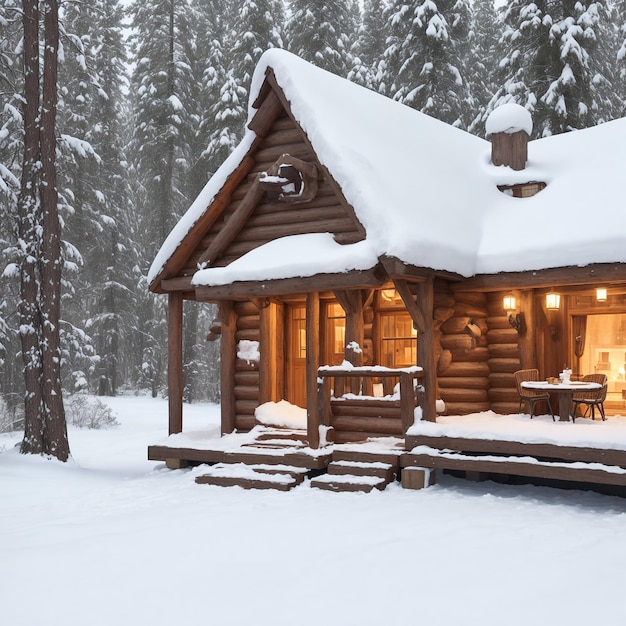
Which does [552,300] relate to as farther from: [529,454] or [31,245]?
[31,245]

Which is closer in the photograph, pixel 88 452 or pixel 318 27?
pixel 88 452

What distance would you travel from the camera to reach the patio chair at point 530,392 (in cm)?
1209

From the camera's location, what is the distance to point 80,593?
239 inches

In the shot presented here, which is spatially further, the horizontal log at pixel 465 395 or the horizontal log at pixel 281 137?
the horizontal log at pixel 281 137

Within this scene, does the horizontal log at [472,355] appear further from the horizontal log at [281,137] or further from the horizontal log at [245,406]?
the horizontal log at [281,137]

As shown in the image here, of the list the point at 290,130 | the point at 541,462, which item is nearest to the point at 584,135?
the point at 290,130

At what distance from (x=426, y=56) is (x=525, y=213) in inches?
A: 541

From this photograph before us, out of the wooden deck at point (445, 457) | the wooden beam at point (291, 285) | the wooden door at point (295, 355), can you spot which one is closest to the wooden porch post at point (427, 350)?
the wooden deck at point (445, 457)

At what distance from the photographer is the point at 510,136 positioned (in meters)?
15.2

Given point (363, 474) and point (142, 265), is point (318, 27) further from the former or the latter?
point (363, 474)

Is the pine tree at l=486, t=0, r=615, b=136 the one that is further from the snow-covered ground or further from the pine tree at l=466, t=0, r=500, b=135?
the snow-covered ground

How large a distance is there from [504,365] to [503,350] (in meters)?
0.26

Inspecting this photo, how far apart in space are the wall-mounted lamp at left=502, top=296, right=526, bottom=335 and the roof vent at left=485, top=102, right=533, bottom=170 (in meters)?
3.48

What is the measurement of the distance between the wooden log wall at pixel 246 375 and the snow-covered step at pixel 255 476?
88.0 inches
